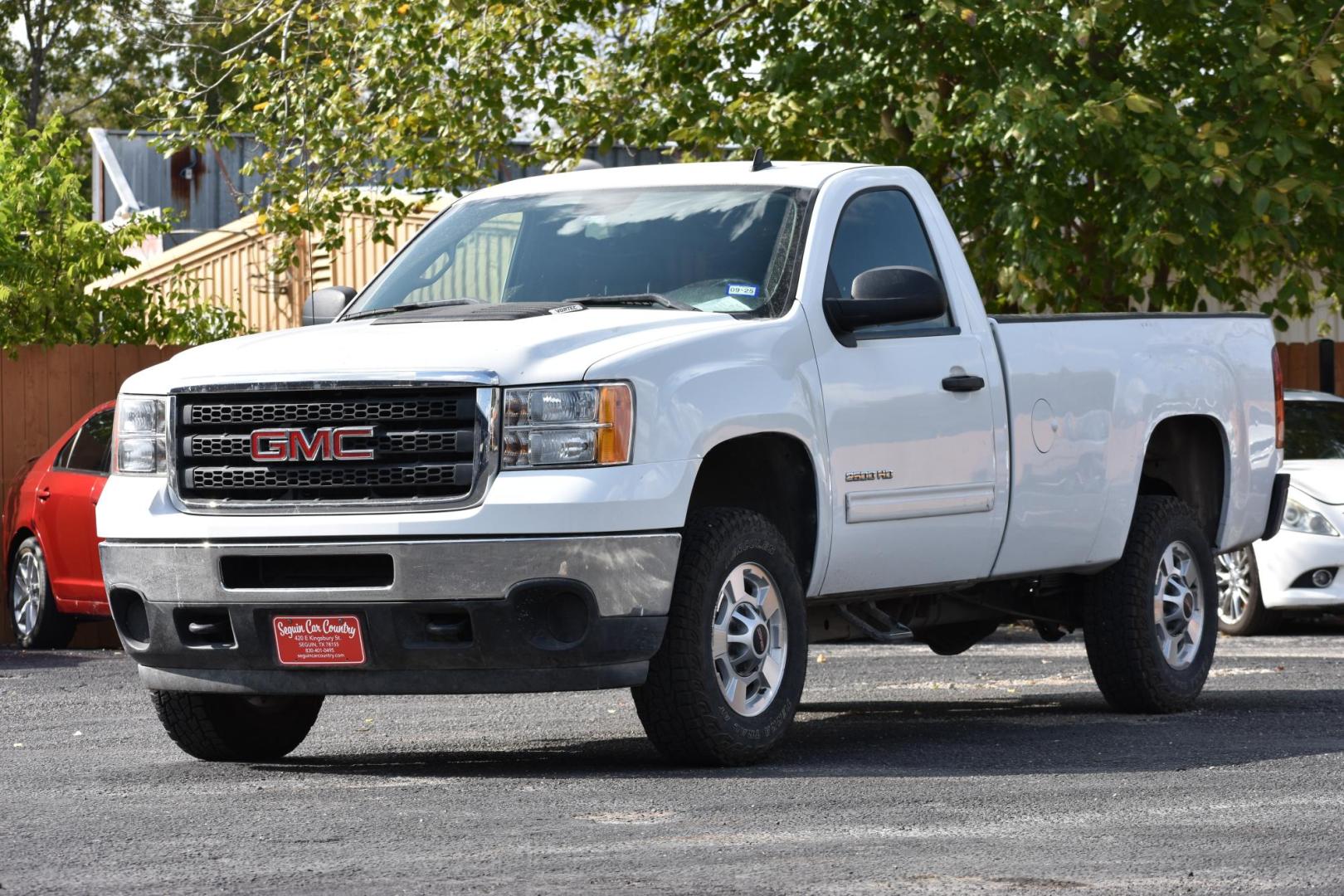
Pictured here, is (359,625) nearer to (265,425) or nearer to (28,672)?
(265,425)

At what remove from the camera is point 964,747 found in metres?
8.34

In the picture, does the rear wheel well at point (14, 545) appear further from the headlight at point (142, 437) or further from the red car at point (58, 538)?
the headlight at point (142, 437)

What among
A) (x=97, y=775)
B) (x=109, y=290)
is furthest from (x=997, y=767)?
(x=109, y=290)

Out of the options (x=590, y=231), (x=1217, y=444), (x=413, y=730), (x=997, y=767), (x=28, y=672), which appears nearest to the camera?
(x=997, y=767)

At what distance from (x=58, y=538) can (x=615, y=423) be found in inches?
333

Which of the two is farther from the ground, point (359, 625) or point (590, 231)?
point (590, 231)

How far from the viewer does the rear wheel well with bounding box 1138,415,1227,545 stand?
10.1 meters

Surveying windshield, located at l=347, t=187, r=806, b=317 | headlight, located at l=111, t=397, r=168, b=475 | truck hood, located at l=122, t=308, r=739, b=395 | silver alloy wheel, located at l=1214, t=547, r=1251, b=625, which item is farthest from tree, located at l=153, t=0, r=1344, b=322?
headlight, located at l=111, t=397, r=168, b=475

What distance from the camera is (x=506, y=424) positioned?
23.1ft

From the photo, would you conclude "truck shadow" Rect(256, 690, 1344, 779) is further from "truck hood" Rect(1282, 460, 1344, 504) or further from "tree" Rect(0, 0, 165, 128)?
"tree" Rect(0, 0, 165, 128)

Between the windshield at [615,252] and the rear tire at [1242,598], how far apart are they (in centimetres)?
699

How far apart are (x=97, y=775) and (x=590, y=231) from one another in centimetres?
260

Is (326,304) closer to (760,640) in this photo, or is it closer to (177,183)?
(760,640)

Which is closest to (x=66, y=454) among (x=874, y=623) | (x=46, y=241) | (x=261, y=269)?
(x=46, y=241)
